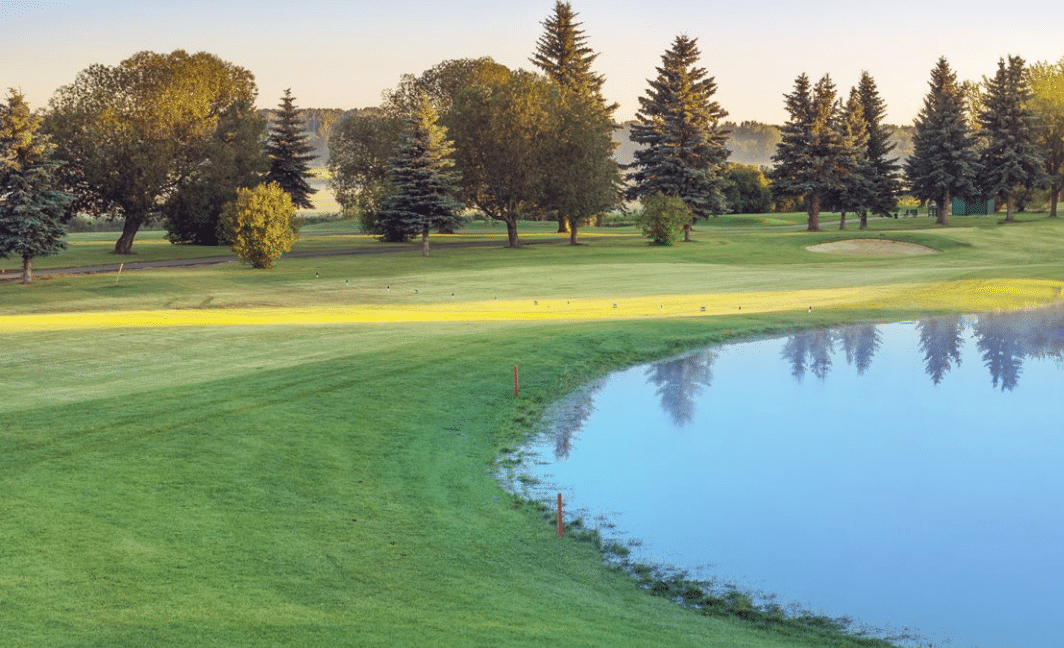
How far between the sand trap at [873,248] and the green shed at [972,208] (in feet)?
125

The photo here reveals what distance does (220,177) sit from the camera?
70.6 m

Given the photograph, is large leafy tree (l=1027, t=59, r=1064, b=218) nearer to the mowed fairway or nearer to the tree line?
the tree line

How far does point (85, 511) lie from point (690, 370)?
56.2ft

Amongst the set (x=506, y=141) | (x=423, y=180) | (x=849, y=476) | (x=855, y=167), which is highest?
(x=506, y=141)

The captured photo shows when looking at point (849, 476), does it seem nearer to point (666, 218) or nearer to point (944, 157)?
point (666, 218)

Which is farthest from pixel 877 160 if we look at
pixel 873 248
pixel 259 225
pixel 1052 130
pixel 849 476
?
pixel 849 476

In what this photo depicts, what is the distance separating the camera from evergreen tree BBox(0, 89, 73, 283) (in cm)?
4747

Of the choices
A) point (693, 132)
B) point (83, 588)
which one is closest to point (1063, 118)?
point (693, 132)

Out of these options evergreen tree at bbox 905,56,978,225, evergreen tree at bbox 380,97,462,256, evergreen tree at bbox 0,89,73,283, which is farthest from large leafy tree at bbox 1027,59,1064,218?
evergreen tree at bbox 0,89,73,283

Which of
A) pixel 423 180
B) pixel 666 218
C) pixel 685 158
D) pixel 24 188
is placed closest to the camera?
pixel 24 188

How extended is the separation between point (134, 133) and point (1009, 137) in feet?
217

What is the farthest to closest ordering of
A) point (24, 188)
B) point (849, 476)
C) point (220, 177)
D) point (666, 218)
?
point (666, 218), point (220, 177), point (24, 188), point (849, 476)

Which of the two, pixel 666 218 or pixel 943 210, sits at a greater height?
pixel 943 210

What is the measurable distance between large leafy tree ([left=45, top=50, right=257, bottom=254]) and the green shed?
69960 mm
